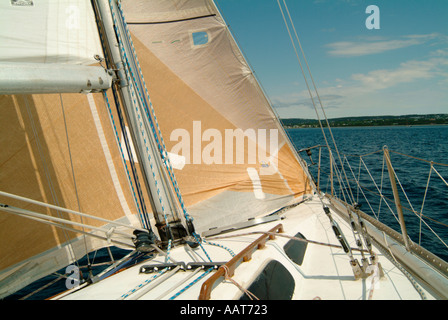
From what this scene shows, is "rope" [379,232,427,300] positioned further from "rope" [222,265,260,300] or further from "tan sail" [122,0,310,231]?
"tan sail" [122,0,310,231]

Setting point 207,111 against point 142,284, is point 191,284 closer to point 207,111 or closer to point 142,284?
point 142,284

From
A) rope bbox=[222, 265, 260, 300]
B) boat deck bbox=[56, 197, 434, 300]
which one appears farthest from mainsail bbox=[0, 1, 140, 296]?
rope bbox=[222, 265, 260, 300]

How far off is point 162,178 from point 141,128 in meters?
0.64

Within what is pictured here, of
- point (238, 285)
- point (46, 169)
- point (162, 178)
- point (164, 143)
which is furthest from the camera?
point (164, 143)

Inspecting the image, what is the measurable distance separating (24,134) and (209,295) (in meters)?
3.03

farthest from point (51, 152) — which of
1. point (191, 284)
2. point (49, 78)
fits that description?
point (191, 284)

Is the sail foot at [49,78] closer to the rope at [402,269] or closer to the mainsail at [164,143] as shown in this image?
the mainsail at [164,143]

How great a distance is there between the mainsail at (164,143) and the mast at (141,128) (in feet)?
0.54

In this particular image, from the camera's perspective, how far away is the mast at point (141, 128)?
3326mm

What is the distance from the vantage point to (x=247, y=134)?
4969mm

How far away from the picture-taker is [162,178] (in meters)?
3.45

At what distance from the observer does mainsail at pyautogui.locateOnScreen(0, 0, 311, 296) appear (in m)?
3.45

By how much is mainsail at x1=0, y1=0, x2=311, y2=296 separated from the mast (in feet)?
0.54
